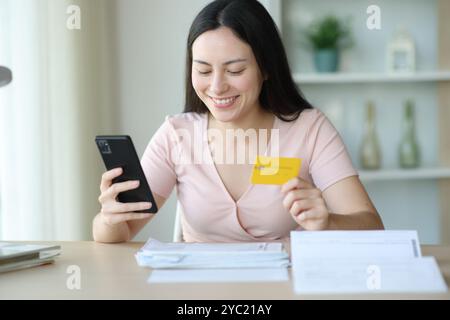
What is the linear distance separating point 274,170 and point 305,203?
4.1 inches

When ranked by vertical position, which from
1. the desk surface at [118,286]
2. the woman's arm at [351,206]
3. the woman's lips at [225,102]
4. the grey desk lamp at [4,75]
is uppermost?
the grey desk lamp at [4,75]

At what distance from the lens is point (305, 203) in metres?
1.62

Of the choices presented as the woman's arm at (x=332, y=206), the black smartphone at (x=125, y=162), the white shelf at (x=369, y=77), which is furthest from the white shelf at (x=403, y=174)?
the black smartphone at (x=125, y=162)

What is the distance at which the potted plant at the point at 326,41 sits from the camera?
11.2 feet

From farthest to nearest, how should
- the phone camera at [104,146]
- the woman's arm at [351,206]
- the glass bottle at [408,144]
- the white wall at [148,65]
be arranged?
the white wall at [148,65] → the glass bottle at [408,144] → the woman's arm at [351,206] → the phone camera at [104,146]

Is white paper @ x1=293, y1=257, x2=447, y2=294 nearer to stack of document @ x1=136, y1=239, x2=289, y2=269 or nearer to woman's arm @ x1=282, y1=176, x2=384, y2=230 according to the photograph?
stack of document @ x1=136, y1=239, x2=289, y2=269

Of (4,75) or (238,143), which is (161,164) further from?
(4,75)

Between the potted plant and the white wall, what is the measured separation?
619mm

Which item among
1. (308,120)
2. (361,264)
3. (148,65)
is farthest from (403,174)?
(361,264)

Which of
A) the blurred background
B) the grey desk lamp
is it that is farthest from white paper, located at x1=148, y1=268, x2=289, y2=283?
the blurred background

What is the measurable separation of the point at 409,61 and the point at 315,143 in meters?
1.55

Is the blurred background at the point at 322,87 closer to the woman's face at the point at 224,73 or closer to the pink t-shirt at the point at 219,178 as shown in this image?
the pink t-shirt at the point at 219,178
